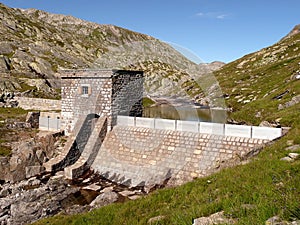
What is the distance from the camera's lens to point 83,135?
66.0 ft

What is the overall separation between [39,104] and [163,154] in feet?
81.9

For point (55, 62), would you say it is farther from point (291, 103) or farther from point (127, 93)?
point (291, 103)

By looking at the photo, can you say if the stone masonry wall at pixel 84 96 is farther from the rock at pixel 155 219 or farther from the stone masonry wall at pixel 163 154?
the rock at pixel 155 219

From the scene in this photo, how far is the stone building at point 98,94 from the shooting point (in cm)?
1998

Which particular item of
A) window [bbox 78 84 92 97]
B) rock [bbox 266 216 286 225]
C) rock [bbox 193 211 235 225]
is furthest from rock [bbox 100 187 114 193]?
rock [bbox 266 216 286 225]

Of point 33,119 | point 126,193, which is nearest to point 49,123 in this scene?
point 33,119

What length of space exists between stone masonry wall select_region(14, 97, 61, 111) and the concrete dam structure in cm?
1351

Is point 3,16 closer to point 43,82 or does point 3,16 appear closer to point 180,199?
point 43,82

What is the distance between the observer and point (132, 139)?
62.8ft

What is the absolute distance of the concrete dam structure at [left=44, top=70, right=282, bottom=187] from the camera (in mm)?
15586

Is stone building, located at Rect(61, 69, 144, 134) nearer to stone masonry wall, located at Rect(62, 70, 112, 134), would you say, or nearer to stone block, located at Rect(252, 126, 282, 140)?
stone masonry wall, located at Rect(62, 70, 112, 134)

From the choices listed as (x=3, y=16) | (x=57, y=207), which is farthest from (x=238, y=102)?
(x=3, y=16)

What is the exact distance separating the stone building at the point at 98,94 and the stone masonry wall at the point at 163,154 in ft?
6.43

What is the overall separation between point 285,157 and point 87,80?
15311mm
